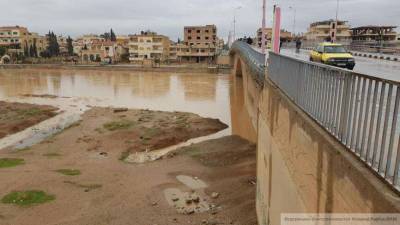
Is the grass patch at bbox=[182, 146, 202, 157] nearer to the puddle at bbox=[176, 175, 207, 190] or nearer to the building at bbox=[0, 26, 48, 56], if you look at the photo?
the puddle at bbox=[176, 175, 207, 190]

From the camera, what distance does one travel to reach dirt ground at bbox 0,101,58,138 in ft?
113

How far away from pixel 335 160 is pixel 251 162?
16.8 meters

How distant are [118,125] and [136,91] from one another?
3057cm

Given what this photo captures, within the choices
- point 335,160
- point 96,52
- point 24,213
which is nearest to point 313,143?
point 335,160

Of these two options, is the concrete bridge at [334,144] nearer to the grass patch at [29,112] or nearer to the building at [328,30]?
the grass patch at [29,112]

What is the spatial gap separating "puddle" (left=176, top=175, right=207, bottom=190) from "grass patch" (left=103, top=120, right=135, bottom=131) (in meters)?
15.0

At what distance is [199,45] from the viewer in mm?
109062

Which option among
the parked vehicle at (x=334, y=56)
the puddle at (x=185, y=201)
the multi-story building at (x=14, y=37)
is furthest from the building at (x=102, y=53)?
the puddle at (x=185, y=201)

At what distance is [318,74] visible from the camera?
7734 mm

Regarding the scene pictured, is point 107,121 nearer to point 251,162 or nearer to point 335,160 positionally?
point 251,162

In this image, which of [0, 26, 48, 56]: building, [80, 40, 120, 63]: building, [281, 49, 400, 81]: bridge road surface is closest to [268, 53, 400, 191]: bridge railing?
[281, 49, 400, 81]: bridge road surface

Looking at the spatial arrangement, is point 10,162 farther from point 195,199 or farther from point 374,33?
point 374,33

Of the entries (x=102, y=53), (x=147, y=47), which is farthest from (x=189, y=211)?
(x=102, y=53)

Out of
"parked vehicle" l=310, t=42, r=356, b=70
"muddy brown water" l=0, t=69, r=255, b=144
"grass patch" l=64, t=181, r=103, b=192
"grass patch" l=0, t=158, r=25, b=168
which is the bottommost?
"muddy brown water" l=0, t=69, r=255, b=144
